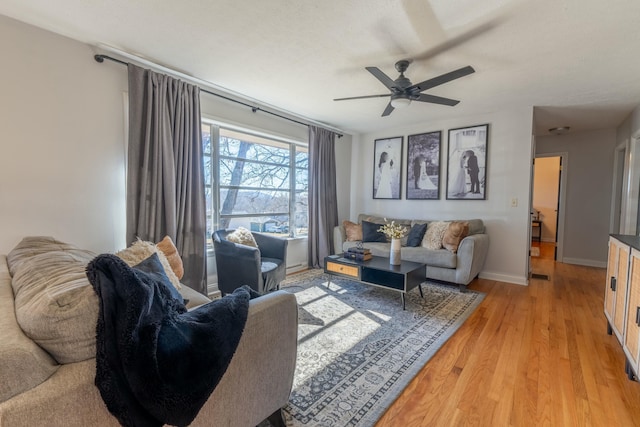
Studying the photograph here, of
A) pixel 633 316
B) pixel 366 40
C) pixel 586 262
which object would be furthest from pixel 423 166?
pixel 586 262

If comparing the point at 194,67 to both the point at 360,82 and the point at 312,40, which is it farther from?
the point at 360,82

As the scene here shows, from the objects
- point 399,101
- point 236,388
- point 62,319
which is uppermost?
point 399,101

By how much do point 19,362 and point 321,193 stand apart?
4007mm

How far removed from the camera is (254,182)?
3.91m

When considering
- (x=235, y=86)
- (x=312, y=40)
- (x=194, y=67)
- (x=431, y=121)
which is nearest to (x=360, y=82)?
(x=312, y=40)

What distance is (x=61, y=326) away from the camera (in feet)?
2.62

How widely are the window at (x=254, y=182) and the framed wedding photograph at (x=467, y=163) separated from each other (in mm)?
2211

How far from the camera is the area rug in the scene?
1581mm

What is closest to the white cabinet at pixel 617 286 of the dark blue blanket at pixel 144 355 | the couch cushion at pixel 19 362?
the dark blue blanket at pixel 144 355

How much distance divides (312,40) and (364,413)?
253 cm

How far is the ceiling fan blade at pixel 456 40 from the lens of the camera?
2014 millimetres

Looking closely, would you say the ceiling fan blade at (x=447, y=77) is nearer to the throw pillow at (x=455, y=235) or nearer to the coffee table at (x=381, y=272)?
the coffee table at (x=381, y=272)

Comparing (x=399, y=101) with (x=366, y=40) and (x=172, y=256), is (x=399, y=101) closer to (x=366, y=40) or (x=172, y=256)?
(x=366, y=40)

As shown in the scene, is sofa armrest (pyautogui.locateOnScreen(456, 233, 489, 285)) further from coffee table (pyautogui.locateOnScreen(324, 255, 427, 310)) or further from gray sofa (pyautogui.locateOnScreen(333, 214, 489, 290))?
coffee table (pyautogui.locateOnScreen(324, 255, 427, 310))
